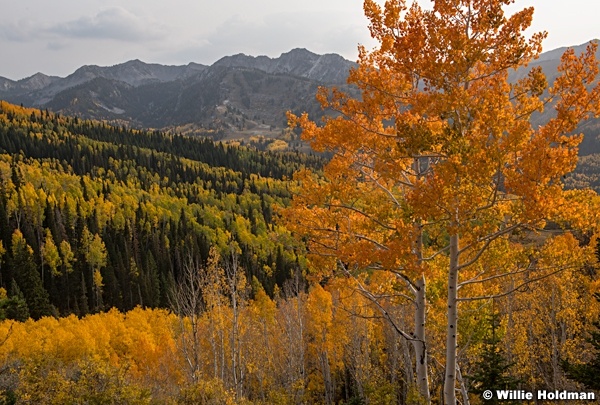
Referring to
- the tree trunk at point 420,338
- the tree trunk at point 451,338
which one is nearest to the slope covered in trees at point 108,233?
the tree trunk at point 420,338

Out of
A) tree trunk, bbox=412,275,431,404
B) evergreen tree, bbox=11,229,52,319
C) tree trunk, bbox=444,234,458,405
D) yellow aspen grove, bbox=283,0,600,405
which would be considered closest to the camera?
yellow aspen grove, bbox=283,0,600,405

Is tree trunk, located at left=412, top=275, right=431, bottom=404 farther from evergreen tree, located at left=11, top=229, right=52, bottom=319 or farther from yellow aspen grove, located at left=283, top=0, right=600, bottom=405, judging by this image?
evergreen tree, located at left=11, top=229, right=52, bottom=319

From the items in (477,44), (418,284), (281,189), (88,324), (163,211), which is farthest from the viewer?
(281,189)

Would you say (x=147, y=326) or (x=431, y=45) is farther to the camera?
(x=147, y=326)

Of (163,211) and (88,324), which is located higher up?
(163,211)

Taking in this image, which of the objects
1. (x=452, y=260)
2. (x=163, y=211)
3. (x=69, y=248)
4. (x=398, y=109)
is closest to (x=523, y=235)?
(x=452, y=260)

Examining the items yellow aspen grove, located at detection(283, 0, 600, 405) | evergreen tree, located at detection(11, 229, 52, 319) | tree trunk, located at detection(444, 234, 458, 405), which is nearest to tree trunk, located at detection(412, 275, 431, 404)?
yellow aspen grove, located at detection(283, 0, 600, 405)

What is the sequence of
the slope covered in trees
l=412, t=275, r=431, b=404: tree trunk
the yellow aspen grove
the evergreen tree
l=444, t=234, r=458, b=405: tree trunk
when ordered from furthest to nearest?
the slope covered in trees → the evergreen tree → l=412, t=275, r=431, b=404: tree trunk → l=444, t=234, r=458, b=405: tree trunk → the yellow aspen grove

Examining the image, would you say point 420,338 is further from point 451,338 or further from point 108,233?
point 108,233

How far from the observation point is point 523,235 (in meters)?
8.36

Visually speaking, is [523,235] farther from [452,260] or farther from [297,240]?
[297,240]

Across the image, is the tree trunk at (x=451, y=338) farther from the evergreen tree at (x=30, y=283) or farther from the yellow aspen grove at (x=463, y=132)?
the evergreen tree at (x=30, y=283)

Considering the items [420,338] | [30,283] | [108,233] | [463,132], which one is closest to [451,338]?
[420,338]

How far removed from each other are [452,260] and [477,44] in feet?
14.9
